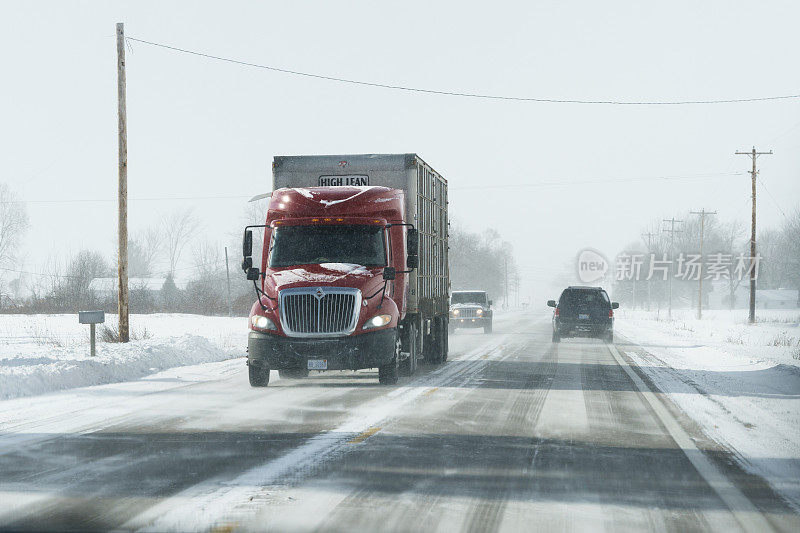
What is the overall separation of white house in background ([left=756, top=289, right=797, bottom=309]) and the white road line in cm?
13259

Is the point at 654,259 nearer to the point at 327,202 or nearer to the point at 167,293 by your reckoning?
the point at 167,293

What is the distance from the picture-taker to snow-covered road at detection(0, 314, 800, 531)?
5945mm

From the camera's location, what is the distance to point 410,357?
53.4 ft

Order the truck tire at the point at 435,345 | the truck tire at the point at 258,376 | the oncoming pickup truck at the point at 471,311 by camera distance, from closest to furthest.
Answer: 1. the truck tire at the point at 258,376
2. the truck tire at the point at 435,345
3. the oncoming pickup truck at the point at 471,311

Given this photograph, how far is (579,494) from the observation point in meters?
6.66

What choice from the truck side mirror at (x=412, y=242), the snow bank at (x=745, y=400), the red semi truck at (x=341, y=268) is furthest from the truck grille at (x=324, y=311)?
the snow bank at (x=745, y=400)

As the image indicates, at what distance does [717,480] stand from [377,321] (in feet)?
25.3

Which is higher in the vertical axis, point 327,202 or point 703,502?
point 327,202

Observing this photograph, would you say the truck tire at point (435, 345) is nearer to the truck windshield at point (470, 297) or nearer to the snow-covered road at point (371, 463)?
the snow-covered road at point (371, 463)

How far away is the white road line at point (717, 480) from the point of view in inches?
231

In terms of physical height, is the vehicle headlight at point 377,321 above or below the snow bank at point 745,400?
above

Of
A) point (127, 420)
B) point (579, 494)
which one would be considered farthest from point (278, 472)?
point (127, 420)

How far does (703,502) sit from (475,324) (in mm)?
34561

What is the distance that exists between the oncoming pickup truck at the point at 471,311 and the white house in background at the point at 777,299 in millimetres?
104780
